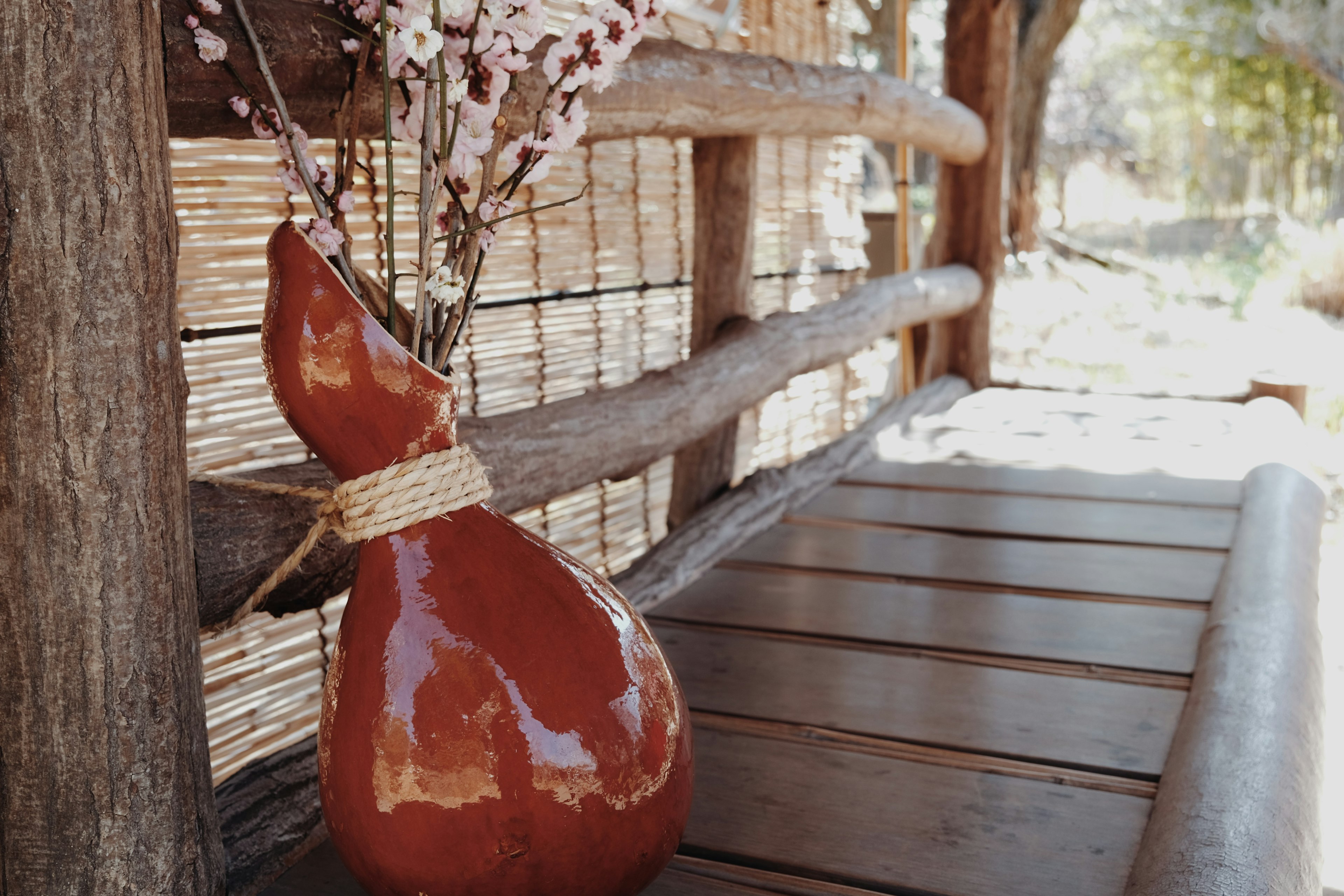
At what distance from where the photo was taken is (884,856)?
2.98 feet

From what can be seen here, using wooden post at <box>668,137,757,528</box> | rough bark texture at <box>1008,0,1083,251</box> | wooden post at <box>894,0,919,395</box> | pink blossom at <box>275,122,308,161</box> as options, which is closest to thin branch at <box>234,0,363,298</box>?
pink blossom at <box>275,122,308,161</box>

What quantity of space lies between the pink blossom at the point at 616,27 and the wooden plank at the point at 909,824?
0.64 metres

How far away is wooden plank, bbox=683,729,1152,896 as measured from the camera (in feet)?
2.89

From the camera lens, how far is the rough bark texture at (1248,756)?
821 mm

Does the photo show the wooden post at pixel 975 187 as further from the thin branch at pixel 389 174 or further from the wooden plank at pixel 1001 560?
the thin branch at pixel 389 174

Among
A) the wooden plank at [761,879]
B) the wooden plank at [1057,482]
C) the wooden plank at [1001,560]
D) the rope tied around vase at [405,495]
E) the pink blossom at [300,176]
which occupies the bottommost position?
the wooden plank at [761,879]

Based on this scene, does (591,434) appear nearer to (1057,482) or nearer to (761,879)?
(761,879)

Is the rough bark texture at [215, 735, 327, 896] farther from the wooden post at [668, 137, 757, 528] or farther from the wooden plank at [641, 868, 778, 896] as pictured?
the wooden post at [668, 137, 757, 528]

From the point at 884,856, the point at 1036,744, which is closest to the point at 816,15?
the point at 1036,744

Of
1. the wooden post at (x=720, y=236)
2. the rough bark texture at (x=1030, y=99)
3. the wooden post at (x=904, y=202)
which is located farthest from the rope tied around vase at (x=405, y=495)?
the rough bark texture at (x=1030, y=99)

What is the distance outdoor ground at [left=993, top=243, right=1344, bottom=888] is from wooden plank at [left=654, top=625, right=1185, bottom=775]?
68.7 inches

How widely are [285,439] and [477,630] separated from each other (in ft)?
3.05

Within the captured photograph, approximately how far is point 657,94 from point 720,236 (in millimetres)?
543

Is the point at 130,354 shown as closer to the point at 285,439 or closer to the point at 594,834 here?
the point at 594,834
